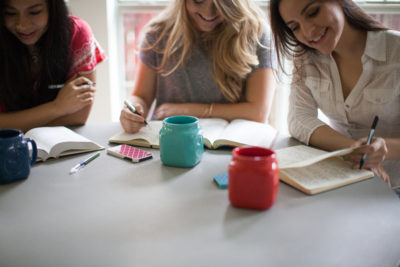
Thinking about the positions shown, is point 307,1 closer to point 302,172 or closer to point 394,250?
point 302,172

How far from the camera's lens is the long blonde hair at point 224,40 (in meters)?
1.50

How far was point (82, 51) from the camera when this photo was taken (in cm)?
148

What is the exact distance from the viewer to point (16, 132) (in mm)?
916

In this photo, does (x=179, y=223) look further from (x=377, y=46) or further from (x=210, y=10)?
(x=210, y=10)

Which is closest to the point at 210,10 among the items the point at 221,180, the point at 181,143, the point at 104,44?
the point at 181,143

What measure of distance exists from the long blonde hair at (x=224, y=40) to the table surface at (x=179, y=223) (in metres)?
0.68

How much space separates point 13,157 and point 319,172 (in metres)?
0.74

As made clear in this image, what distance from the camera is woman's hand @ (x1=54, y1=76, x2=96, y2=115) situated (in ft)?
4.43

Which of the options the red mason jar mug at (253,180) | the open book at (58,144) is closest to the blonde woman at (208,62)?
the open book at (58,144)

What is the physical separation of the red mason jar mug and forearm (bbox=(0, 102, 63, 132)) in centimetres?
86

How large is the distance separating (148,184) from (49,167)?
0.98 feet

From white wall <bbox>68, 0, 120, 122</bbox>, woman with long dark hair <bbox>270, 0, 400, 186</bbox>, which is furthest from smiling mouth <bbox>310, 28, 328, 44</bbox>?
white wall <bbox>68, 0, 120, 122</bbox>

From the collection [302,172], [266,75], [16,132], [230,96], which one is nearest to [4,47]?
[16,132]

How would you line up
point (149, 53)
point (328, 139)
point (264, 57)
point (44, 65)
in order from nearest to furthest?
point (328, 139)
point (44, 65)
point (264, 57)
point (149, 53)
